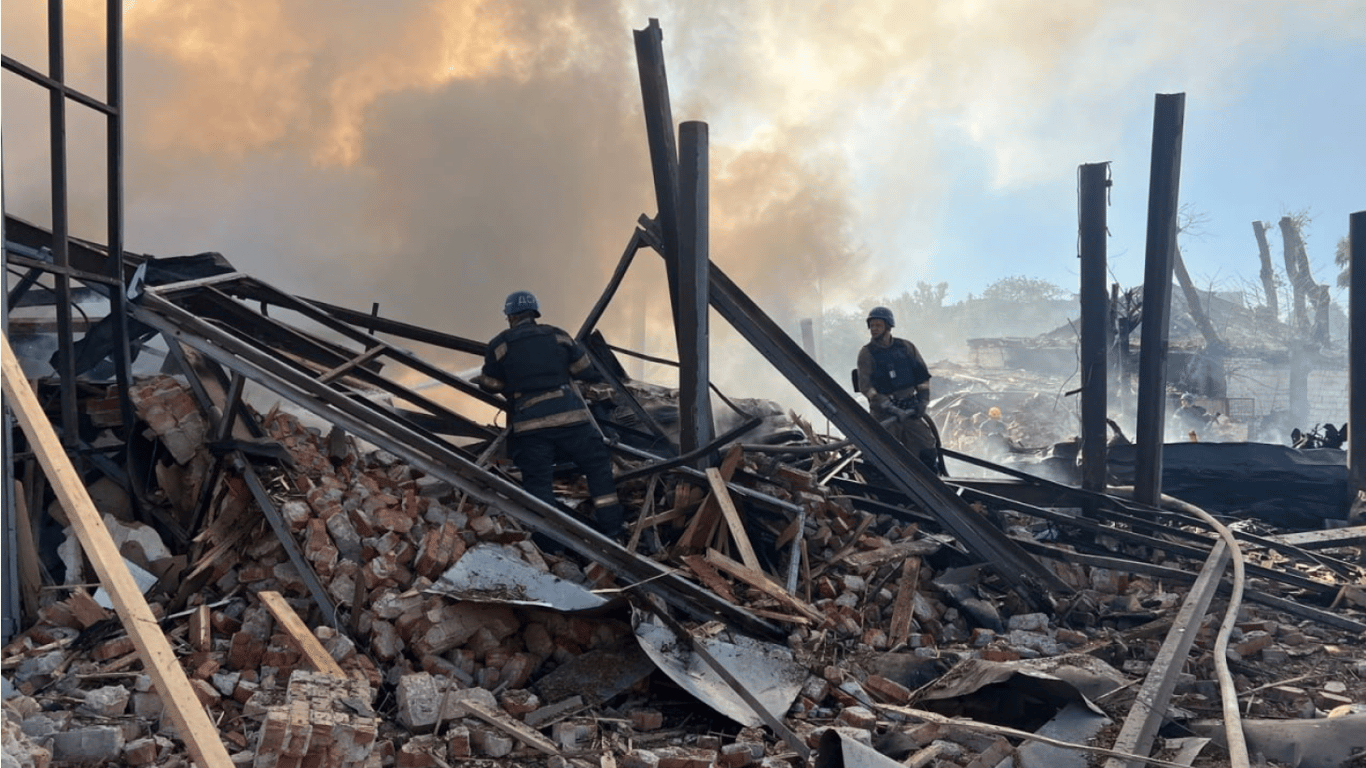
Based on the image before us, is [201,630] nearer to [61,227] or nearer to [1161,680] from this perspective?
[61,227]

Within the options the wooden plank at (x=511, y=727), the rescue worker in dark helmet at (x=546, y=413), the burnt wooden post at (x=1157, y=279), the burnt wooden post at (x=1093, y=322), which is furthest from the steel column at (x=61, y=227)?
the burnt wooden post at (x=1157, y=279)

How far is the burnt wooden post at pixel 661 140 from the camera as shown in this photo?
7105 millimetres

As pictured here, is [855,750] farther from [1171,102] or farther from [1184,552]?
[1171,102]

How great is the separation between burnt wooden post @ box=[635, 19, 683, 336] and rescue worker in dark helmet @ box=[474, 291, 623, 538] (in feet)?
3.67

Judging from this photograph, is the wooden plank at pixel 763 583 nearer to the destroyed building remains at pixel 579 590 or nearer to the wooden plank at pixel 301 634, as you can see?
the destroyed building remains at pixel 579 590

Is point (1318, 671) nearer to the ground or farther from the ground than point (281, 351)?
nearer to the ground

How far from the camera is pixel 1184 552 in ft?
23.3

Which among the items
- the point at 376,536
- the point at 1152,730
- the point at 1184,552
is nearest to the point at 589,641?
the point at 376,536

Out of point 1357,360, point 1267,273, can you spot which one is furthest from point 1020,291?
point 1357,360

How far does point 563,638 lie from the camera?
5012 mm

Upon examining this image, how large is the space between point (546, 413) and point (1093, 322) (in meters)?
5.12

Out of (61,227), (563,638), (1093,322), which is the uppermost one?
(1093,322)

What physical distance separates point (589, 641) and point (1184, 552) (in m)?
4.64

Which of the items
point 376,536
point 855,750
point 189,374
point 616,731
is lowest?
point 616,731
